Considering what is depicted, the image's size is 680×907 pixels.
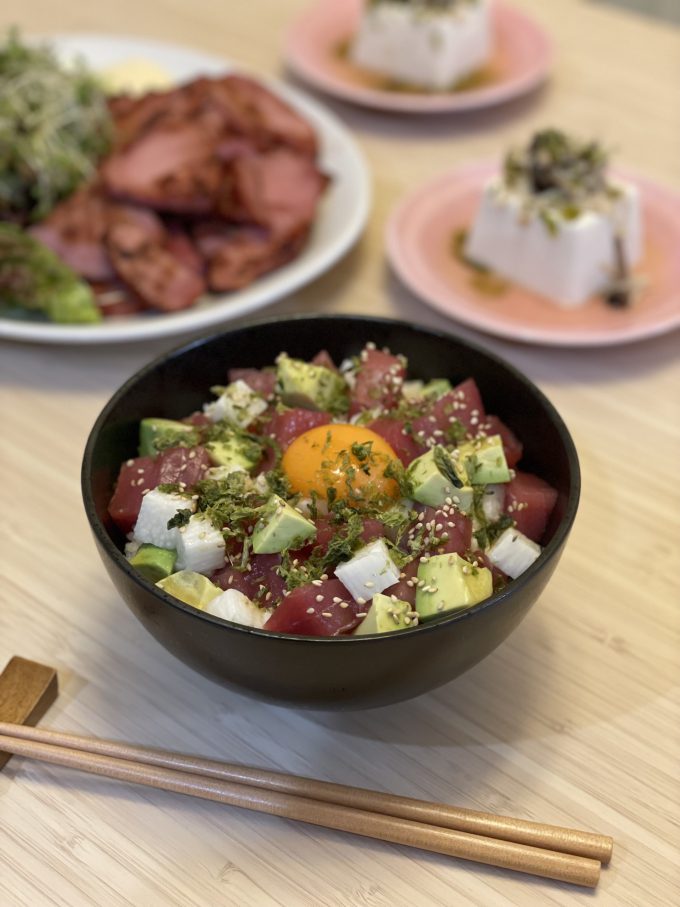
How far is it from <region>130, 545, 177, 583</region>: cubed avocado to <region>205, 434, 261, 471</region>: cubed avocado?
0.16 meters

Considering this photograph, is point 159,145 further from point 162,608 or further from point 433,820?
point 433,820

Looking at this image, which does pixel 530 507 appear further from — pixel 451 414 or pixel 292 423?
pixel 292 423

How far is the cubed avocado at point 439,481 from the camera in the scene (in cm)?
133

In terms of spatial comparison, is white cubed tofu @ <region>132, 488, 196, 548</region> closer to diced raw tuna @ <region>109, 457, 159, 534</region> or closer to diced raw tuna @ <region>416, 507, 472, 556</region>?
diced raw tuna @ <region>109, 457, 159, 534</region>

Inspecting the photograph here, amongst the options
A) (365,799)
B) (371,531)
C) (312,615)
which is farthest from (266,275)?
(365,799)

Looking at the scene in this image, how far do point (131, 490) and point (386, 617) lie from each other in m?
0.43

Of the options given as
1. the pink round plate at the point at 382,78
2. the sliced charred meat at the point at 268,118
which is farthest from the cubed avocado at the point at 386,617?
the pink round plate at the point at 382,78

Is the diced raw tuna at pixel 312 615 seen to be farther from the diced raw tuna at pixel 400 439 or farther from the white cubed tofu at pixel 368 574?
the diced raw tuna at pixel 400 439

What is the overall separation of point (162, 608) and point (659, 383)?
1.27 meters

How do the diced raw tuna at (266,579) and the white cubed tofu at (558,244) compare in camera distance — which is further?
the white cubed tofu at (558,244)

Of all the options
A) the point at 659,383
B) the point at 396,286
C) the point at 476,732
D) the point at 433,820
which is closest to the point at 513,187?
the point at 396,286

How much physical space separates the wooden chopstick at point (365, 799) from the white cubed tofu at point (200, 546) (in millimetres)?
247

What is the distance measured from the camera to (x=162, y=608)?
118 cm

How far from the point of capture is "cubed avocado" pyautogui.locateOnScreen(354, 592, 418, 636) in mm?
1182
